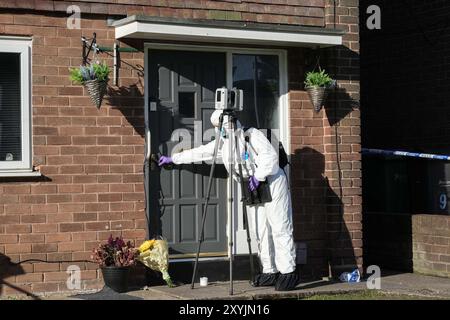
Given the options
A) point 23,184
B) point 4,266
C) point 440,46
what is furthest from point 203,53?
point 440,46

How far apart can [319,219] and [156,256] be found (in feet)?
7.63

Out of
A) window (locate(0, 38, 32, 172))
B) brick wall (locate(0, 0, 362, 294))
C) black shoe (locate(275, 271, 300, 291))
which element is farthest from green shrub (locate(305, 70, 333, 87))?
window (locate(0, 38, 32, 172))

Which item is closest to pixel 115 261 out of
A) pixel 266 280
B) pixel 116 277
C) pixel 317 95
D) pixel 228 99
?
pixel 116 277

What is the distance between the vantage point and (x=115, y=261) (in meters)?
8.74

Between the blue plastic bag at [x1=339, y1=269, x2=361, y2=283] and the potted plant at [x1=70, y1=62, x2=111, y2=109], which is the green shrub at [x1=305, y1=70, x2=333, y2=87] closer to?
the blue plastic bag at [x1=339, y1=269, x2=361, y2=283]

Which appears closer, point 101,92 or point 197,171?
point 101,92

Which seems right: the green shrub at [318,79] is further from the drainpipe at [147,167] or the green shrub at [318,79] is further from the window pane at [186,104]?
the drainpipe at [147,167]

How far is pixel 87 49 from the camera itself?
8.99 metres

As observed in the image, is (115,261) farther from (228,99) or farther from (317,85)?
(317,85)

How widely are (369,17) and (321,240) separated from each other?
16.6ft

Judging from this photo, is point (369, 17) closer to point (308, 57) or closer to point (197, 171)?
point (308, 57)
